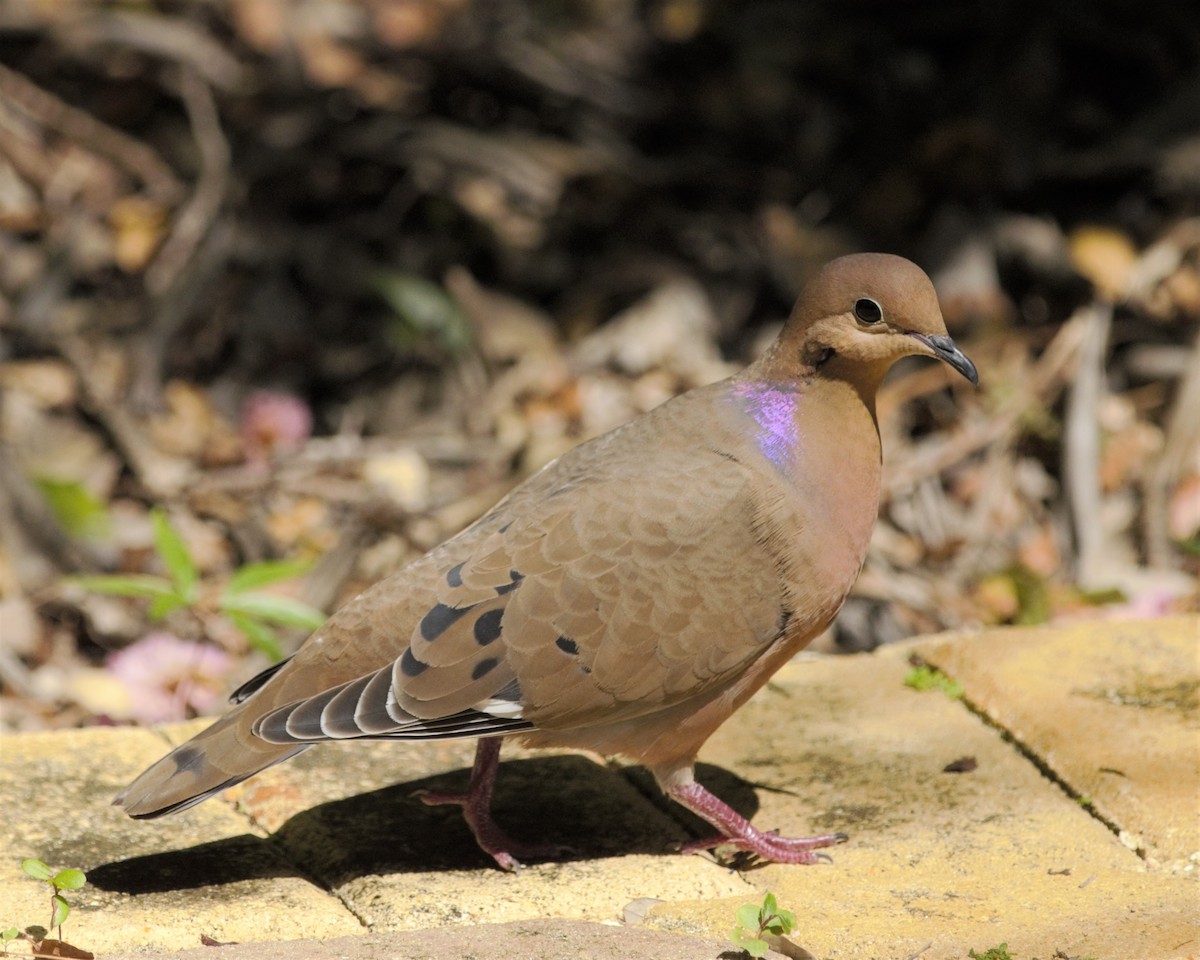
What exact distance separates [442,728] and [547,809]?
1.88ft

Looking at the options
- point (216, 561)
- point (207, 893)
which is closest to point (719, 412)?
point (207, 893)

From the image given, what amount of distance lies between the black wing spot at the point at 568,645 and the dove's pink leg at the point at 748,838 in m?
0.42

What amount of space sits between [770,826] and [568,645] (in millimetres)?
636

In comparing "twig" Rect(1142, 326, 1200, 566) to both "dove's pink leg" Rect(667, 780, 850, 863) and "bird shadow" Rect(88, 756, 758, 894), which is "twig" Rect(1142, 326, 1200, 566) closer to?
"bird shadow" Rect(88, 756, 758, 894)

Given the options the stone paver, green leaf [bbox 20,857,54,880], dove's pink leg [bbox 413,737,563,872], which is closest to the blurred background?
the stone paver

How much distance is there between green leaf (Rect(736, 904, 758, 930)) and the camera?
274cm

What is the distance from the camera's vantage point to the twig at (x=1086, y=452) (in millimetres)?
5637

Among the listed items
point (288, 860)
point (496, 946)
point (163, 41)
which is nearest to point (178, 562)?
point (288, 860)

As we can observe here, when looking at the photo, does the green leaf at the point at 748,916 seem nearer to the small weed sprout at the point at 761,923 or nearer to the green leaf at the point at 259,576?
the small weed sprout at the point at 761,923

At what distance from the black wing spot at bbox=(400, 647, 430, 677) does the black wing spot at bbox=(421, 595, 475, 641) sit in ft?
0.17

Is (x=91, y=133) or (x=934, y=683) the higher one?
(x=91, y=133)

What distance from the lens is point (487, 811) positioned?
10.9 feet

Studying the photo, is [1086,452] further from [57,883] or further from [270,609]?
[57,883]

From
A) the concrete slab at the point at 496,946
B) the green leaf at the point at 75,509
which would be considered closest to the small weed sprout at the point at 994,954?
the concrete slab at the point at 496,946
